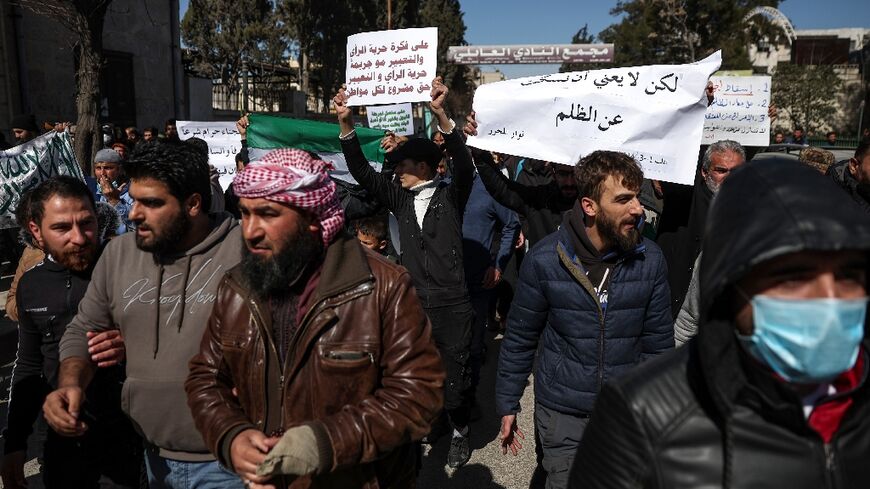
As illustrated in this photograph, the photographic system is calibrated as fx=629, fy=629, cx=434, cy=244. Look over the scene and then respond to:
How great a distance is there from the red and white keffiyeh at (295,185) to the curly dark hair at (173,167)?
504 mm

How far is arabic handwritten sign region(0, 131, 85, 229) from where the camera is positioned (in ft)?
19.6

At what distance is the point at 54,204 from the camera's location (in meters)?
2.52

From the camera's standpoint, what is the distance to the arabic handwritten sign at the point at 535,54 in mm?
27031

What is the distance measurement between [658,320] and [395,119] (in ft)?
19.9

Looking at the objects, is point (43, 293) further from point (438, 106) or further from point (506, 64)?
point (506, 64)

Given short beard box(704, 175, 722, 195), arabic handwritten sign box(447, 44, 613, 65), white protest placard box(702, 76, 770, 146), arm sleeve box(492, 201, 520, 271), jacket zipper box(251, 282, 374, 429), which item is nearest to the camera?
jacket zipper box(251, 282, 374, 429)

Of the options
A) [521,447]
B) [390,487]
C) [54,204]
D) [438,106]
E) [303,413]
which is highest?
[438,106]

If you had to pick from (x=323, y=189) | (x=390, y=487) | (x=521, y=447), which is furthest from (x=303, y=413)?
(x=521, y=447)

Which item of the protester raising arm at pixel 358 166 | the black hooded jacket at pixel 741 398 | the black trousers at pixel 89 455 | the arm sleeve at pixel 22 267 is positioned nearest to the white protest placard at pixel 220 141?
the protester raising arm at pixel 358 166

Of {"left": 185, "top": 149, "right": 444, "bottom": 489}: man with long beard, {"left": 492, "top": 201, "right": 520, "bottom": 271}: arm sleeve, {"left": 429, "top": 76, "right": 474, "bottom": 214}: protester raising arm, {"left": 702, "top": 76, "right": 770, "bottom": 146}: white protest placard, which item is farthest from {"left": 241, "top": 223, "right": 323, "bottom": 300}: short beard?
{"left": 702, "top": 76, "right": 770, "bottom": 146}: white protest placard

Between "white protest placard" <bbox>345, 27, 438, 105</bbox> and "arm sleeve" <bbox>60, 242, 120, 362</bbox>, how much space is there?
3.03 meters

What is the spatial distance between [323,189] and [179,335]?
2.63 feet

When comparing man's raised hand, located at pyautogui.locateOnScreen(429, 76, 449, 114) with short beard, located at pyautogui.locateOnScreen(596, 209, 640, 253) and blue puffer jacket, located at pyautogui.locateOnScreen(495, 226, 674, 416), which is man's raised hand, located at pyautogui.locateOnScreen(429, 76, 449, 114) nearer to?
blue puffer jacket, located at pyautogui.locateOnScreen(495, 226, 674, 416)

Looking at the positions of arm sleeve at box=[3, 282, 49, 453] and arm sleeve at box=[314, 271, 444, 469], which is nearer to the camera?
arm sleeve at box=[314, 271, 444, 469]
